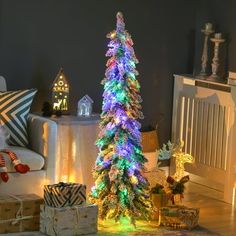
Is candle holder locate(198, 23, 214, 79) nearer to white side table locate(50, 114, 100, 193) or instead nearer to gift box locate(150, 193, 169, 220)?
white side table locate(50, 114, 100, 193)

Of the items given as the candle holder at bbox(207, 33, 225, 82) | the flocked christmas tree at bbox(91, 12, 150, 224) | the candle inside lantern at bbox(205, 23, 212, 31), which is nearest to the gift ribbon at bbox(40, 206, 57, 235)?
the flocked christmas tree at bbox(91, 12, 150, 224)

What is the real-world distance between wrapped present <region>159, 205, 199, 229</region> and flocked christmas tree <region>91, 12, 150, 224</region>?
0.13 meters

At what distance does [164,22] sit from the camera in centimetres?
656

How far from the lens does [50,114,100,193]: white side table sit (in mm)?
5402

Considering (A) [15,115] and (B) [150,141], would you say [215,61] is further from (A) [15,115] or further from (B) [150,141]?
(A) [15,115]

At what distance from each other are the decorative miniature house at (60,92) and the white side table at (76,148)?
0.21m

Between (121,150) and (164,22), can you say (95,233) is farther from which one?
(164,22)

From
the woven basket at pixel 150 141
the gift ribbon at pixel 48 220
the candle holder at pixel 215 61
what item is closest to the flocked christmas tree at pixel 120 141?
the gift ribbon at pixel 48 220

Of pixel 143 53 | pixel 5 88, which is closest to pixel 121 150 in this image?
pixel 5 88

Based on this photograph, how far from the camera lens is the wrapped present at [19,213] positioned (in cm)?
489

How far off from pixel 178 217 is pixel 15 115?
4.52ft

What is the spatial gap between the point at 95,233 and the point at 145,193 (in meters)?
0.48

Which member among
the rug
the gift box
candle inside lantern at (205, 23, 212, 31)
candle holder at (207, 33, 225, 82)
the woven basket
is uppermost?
candle inside lantern at (205, 23, 212, 31)

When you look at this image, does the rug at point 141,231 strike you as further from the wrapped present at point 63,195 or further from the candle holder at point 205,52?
the candle holder at point 205,52
